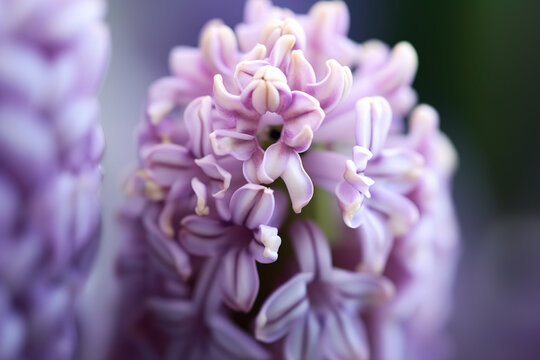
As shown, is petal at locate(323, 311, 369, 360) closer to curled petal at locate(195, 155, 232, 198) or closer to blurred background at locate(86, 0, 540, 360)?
curled petal at locate(195, 155, 232, 198)

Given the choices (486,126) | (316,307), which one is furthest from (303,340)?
(486,126)

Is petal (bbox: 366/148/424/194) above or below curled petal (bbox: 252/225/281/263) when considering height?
above

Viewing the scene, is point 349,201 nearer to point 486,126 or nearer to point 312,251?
point 312,251

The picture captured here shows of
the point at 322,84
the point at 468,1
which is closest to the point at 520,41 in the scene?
the point at 468,1

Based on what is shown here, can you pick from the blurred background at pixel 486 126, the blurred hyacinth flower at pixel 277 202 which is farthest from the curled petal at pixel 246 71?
the blurred background at pixel 486 126

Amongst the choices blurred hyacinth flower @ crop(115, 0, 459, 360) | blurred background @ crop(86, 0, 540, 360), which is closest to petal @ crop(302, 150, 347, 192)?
blurred hyacinth flower @ crop(115, 0, 459, 360)

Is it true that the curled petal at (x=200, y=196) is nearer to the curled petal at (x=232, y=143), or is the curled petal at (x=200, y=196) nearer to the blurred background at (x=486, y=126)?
the curled petal at (x=232, y=143)
